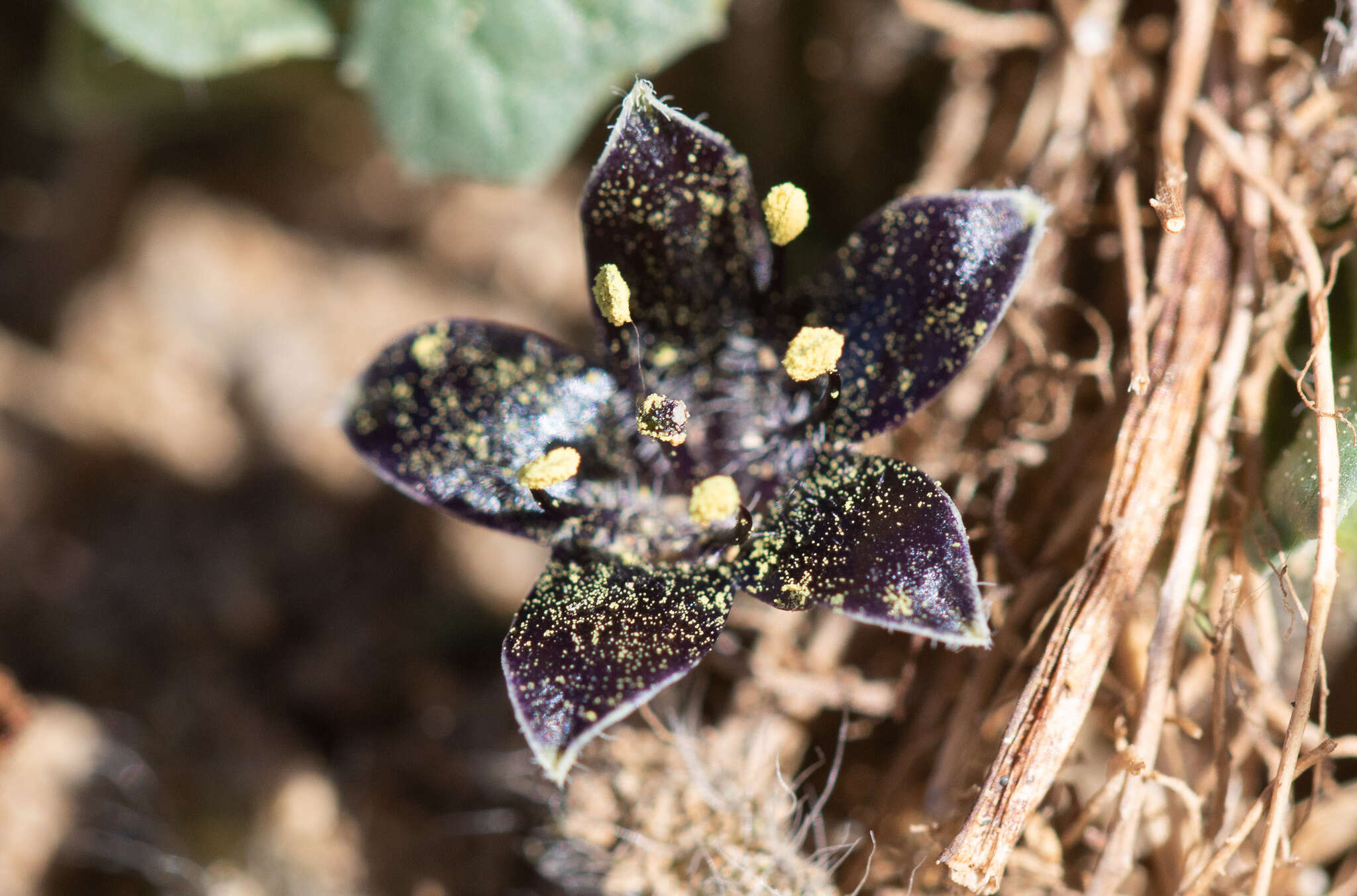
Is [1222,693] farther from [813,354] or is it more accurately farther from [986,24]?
[986,24]

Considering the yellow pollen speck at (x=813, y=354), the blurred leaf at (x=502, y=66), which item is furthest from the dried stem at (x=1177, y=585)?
the blurred leaf at (x=502, y=66)

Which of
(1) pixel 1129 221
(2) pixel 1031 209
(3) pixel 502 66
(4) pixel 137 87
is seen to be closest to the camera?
(2) pixel 1031 209

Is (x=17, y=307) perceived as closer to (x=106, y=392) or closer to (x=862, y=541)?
(x=106, y=392)

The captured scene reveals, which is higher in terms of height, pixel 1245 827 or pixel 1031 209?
pixel 1031 209

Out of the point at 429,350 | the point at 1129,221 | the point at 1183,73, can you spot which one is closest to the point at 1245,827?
the point at 1129,221

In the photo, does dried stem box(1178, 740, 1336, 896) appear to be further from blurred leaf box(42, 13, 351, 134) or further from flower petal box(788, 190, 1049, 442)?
blurred leaf box(42, 13, 351, 134)

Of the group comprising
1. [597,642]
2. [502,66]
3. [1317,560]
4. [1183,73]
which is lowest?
[597,642]

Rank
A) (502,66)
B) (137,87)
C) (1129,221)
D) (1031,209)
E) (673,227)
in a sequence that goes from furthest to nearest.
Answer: (137,87) → (502,66) → (1129,221) → (673,227) → (1031,209)

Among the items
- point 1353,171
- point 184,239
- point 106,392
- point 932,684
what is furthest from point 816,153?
point 106,392
